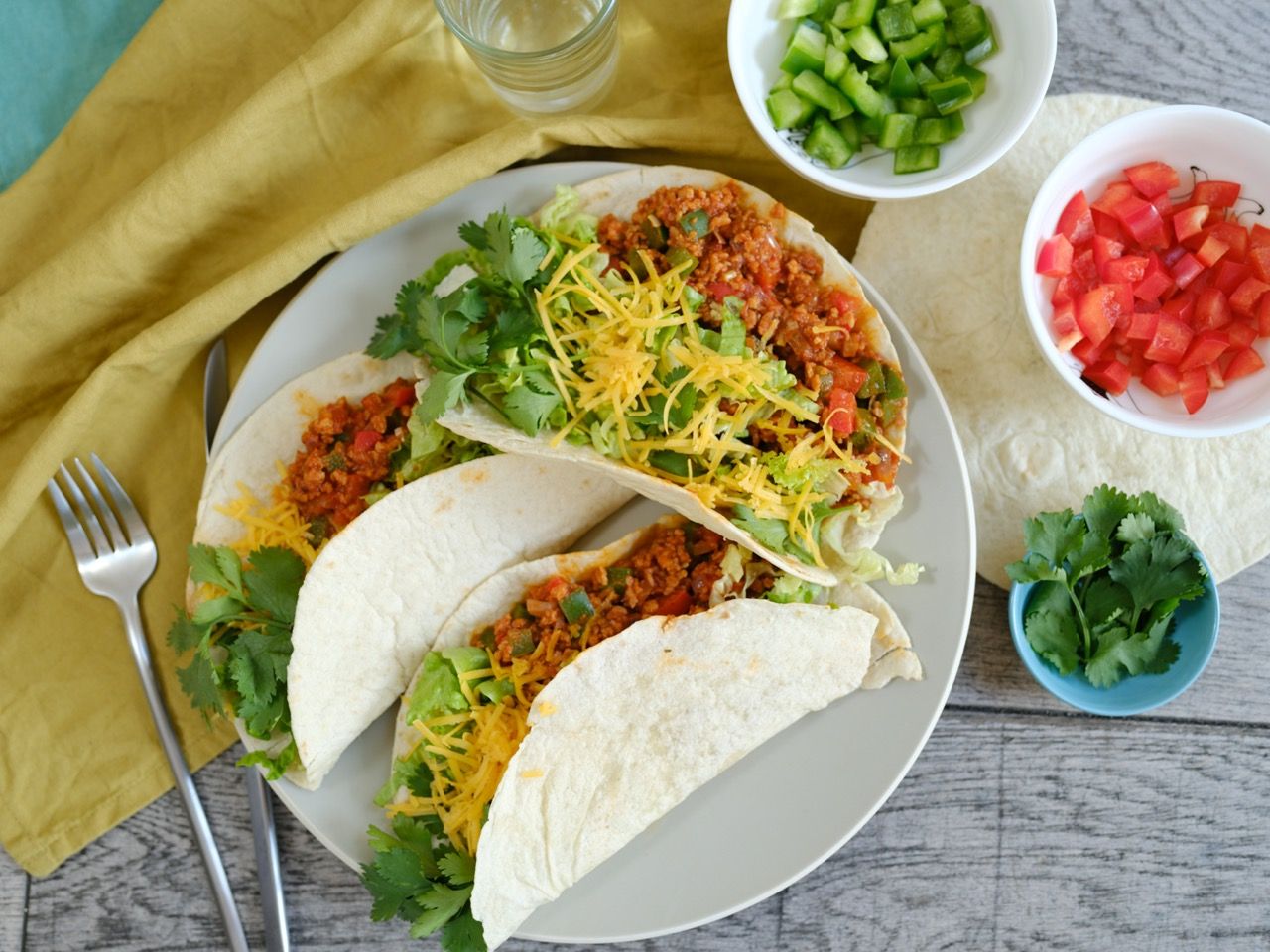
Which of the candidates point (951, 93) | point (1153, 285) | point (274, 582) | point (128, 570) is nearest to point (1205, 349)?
point (1153, 285)

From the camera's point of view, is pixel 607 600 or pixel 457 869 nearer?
pixel 457 869

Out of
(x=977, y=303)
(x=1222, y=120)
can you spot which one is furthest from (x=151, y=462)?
(x=1222, y=120)

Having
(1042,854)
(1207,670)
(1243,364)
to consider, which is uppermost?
(1243,364)

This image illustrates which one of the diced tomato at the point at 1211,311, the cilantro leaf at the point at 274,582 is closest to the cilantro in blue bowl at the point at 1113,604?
the diced tomato at the point at 1211,311

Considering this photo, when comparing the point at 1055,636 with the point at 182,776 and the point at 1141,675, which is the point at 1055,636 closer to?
the point at 1141,675

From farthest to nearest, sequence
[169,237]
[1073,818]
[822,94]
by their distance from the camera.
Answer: [1073,818] < [169,237] < [822,94]

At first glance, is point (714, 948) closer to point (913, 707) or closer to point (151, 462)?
point (913, 707)

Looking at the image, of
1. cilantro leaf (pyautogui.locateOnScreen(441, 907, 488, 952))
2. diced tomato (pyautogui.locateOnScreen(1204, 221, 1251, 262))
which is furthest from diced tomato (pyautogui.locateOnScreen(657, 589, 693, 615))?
diced tomato (pyautogui.locateOnScreen(1204, 221, 1251, 262))
